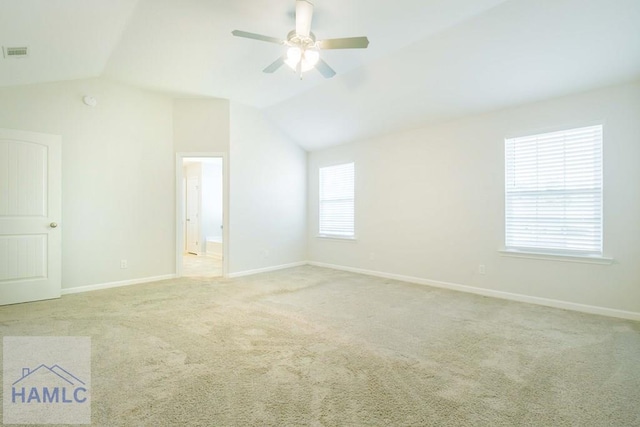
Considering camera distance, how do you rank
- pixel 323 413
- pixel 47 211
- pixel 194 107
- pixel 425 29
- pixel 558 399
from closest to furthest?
pixel 323 413 < pixel 558 399 < pixel 425 29 < pixel 47 211 < pixel 194 107

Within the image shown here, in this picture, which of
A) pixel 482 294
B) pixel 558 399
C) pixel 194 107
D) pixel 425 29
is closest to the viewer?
pixel 558 399

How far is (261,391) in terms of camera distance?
198 centimetres

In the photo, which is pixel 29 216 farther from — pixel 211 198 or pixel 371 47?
pixel 211 198

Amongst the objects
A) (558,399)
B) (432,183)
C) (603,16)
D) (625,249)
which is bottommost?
(558,399)

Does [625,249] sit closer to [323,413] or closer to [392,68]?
[392,68]

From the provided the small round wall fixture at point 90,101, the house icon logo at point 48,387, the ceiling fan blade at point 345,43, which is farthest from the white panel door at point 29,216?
the ceiling fan blade at point 345,43

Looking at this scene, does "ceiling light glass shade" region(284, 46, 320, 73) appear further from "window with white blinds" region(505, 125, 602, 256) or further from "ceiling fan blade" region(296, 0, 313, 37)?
"window with white blinds" region(505, 125, 602, 256)

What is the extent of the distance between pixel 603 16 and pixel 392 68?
2007mm

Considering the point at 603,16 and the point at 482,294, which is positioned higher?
the point at 603,16

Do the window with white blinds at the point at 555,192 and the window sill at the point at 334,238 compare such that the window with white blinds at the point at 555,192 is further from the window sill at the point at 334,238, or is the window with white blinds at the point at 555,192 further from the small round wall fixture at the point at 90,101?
the small round wall fixture at the point at 90,101

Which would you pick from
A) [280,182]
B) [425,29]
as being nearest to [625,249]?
[425,29]

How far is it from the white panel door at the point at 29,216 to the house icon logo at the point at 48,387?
220 cm

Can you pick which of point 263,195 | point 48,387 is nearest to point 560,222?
point 263,195

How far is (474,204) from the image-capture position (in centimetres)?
438
